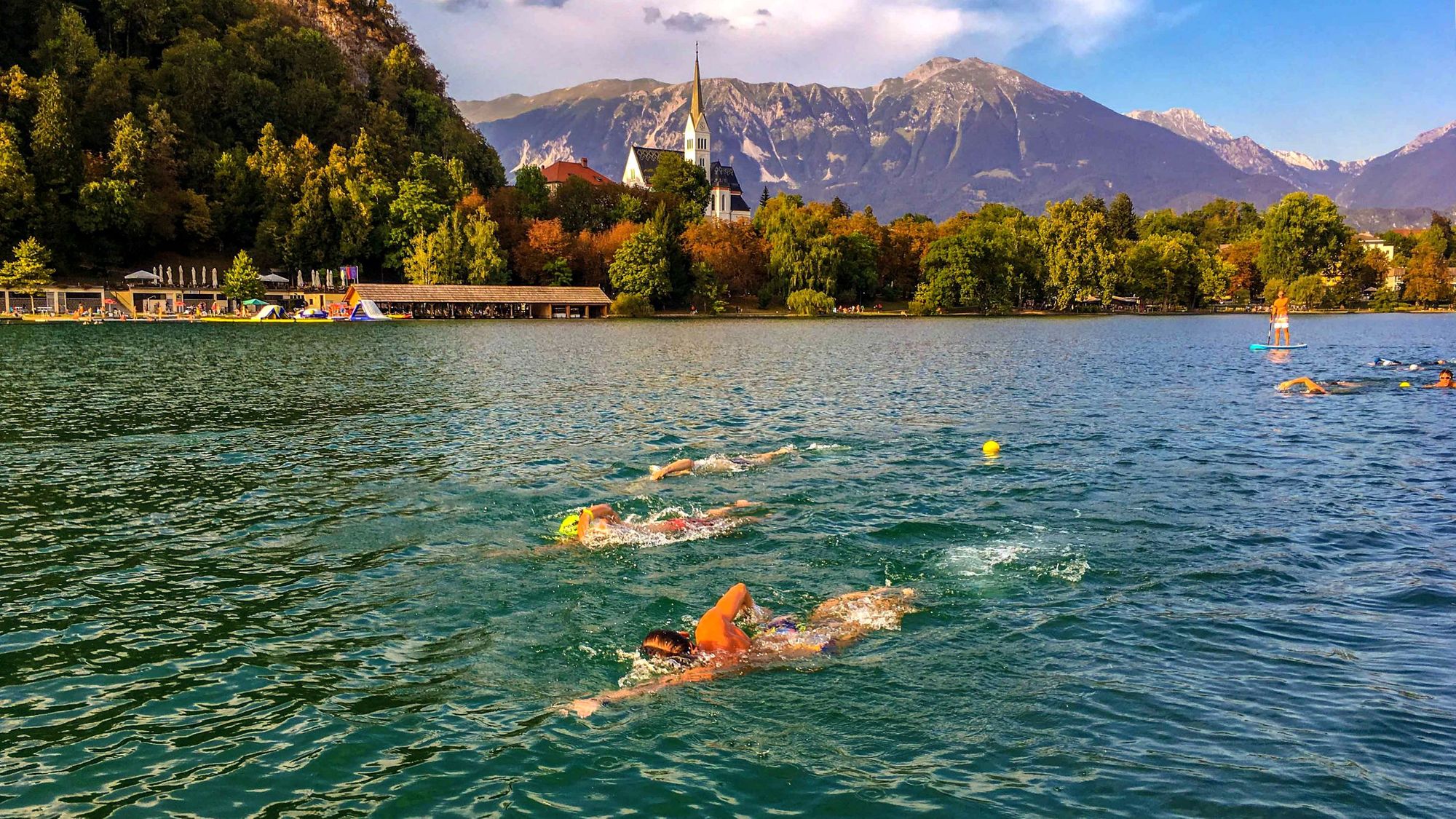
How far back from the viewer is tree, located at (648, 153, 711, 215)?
452ft

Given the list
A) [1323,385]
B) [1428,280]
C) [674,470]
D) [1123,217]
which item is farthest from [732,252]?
[1428,280]

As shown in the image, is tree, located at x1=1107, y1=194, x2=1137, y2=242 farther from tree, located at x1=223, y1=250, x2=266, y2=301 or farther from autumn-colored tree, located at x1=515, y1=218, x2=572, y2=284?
tree, located at x1=223, y1=250, x2=266, y2=301

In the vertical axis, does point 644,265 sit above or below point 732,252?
below

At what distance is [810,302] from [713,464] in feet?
321

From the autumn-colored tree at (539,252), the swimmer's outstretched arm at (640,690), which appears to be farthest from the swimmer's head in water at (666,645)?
the autumn-colored tree at (539,252)

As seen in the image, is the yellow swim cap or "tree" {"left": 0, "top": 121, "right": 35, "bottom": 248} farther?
"tree" {"left": 0, "top": 121, "right": 35, "bottom": 248}

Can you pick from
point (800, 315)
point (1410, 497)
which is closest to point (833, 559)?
point (1410, 497)

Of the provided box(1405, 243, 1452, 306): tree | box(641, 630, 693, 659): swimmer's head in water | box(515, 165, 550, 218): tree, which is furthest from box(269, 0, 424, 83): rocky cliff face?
box(1405, 243, 1452, 306): tree

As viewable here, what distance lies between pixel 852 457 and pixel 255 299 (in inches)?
3620

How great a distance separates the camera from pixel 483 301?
10475 cm

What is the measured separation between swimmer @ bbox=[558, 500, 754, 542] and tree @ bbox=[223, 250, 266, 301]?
94267mm

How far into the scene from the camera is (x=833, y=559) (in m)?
14.1

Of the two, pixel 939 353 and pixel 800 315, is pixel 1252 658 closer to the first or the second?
pixel 939 353

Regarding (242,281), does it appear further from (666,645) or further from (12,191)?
(666,645)
